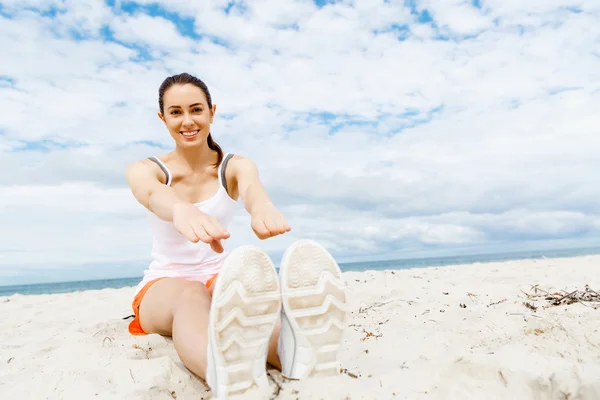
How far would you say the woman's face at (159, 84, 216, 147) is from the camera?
2.19 meters

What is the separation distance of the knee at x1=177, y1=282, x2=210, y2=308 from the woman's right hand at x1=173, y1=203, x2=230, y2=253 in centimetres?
45

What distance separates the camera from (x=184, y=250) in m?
2.34

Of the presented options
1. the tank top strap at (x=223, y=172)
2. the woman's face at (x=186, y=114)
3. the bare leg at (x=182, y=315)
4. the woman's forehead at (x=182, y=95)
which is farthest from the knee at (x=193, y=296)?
the woman's forehead at (x=182, y=95)

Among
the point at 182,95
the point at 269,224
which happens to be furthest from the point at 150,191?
the point at 269,224

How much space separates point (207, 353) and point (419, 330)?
1.33 m

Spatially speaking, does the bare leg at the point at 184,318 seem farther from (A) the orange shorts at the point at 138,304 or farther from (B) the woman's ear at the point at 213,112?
(B) the woman's ear at the point at 213,112

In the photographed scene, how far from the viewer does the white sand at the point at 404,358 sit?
1.45 meters

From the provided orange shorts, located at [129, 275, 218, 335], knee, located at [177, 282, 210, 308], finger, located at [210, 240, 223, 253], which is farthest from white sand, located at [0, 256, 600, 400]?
finger, located at [210, 240, 223, 253]

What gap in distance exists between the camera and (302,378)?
5.11 ft

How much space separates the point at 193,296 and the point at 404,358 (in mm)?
990

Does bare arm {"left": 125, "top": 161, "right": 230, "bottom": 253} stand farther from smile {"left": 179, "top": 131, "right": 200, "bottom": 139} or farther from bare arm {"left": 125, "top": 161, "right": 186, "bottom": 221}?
smile {"left": 179, "top": 131, "right": 200, "bottom": 139}

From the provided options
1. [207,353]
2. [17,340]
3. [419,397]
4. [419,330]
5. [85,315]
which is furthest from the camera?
[85,315]

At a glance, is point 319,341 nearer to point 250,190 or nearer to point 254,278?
point 254,278

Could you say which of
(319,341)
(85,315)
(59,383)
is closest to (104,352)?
(59,383)
